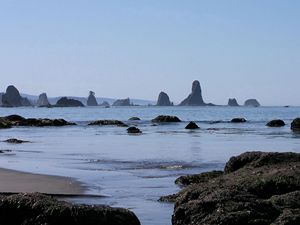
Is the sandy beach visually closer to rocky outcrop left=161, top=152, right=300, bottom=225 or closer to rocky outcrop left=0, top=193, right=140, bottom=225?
rocky outcrop left=161, top=152, right=300, bottom=225

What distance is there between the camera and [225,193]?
9.90 meters

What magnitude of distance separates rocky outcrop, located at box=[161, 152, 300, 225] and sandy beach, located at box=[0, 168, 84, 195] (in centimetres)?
287

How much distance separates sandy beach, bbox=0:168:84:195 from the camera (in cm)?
1456

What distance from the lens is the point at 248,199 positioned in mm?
9852

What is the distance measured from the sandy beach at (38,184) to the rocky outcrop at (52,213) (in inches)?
185

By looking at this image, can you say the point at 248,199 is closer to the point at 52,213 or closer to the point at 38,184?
the point at 52,213

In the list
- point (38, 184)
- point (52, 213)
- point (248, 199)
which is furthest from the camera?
point (38, 184)

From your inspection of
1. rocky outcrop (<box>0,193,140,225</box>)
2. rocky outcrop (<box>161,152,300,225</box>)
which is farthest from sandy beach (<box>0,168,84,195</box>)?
rocky outcrop (<box>0,193,140,225</box>)

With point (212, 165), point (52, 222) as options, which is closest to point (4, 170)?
point (212, 165)

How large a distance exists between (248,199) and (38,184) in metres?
7.45

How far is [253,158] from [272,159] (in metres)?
0.50

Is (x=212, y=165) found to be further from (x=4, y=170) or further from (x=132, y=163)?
(x=4, y=170)

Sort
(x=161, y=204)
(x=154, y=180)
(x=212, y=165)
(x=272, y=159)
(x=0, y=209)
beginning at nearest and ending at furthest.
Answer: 1. (x=0, y=209)
2. (x=161, y=204)
3. (x=272, y=159)
4. (x=154, y=180)
5. (x=212, y=165)

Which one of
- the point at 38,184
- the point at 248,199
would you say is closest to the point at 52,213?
the point at 248,199
